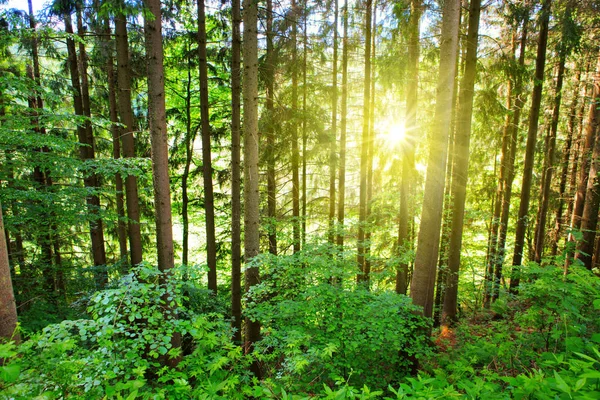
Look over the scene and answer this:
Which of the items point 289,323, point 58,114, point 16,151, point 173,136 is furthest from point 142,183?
point 289,323

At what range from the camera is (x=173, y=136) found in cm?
1447

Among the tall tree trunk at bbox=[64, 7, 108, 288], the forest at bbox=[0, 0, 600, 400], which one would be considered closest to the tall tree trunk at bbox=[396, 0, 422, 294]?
the forest at bbox=[0, 0, 600, 400]

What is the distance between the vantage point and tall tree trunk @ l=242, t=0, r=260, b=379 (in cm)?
689

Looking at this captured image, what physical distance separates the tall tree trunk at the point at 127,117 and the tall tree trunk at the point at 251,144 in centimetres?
353

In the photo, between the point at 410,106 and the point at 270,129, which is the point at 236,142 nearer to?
the point at 270,129

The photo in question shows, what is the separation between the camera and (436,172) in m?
5.94

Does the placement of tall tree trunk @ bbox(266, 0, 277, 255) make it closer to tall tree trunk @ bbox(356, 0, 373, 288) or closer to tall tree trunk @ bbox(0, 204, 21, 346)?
tall tree trunk @ bbox(356, 0, 373, 288)

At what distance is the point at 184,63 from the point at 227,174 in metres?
5.36

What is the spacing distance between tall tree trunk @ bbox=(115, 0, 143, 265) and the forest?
0.21ft

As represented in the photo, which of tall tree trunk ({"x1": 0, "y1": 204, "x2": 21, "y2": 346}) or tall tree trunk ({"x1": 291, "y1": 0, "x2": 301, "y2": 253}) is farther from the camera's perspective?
tall tree trunk ({"x1": 291, "y1": 0, "x2": 301, "y2": 253})

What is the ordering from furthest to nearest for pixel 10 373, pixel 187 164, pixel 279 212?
pixel 279 212 < pixel 187 164 < pixel 10 373

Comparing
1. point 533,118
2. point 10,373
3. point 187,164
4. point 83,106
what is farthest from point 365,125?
point 10,373

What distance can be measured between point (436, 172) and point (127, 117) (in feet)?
31.1

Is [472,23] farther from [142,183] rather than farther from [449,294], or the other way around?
[142,183]
